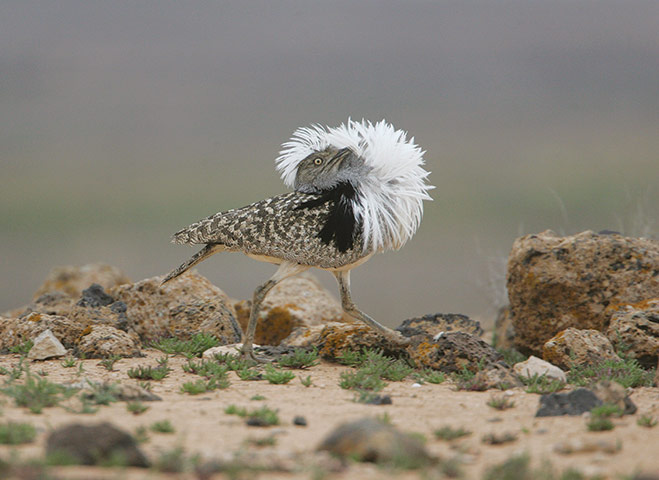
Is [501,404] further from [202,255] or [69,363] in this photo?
[69,363]

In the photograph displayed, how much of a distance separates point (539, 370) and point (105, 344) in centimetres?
501

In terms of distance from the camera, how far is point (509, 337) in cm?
1179

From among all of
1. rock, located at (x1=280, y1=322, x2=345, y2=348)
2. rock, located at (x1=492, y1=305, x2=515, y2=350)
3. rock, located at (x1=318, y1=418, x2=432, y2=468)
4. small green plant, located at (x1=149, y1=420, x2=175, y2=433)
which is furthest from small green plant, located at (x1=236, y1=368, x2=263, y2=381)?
rock, located at (x1=492, y1=305, x2=515, y2=350)

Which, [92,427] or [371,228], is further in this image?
[371,228]

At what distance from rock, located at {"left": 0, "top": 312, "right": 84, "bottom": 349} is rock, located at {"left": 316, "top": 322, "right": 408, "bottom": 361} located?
3.16m

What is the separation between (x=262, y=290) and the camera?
7859 millimetres

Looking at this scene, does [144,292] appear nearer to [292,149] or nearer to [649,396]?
[292,149]

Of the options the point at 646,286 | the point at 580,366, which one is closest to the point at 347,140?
the point at 580,366

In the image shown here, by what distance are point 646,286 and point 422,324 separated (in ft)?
9.80

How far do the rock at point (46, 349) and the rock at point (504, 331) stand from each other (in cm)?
672

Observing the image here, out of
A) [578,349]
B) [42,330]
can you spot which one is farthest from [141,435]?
[578,349]

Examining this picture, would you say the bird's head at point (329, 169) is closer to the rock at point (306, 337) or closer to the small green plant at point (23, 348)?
the rock at point (306, 337)

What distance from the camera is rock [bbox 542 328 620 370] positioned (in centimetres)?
798

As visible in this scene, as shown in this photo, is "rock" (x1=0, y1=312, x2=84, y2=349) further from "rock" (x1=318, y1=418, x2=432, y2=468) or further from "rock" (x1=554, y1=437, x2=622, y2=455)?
"rock" (x1=554, y1=437, x2=622, y2=455)
